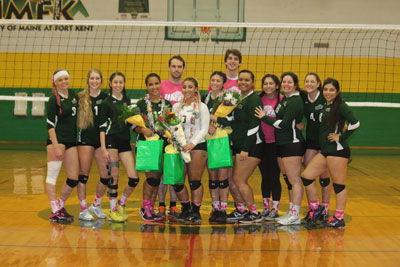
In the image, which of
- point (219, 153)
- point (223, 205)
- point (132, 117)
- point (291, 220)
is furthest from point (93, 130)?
point (291, 220)

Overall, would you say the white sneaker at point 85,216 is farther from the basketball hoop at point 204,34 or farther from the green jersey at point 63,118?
the basketball hoop at point 204,34

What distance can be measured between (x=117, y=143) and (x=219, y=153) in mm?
1167

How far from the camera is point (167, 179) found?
5582 millimetres

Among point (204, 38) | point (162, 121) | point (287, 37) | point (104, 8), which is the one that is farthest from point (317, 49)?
point (162, 121)

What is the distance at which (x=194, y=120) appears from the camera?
5.72m

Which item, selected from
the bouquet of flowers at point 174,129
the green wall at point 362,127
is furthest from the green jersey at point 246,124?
the green wall at point 362,127

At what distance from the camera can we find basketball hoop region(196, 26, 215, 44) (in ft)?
44.4

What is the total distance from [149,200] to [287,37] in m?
8.83

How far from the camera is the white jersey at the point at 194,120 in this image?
5656 mm

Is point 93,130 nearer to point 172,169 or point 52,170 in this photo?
point 52,170

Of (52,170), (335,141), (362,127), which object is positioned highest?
(335,141)

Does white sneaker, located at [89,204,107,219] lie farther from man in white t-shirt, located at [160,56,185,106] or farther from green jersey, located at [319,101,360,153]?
green jersey, located at [319,101,360,153]

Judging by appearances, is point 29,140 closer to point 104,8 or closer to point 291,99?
point 104,8

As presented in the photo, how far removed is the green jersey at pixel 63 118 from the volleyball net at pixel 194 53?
7.67 m
